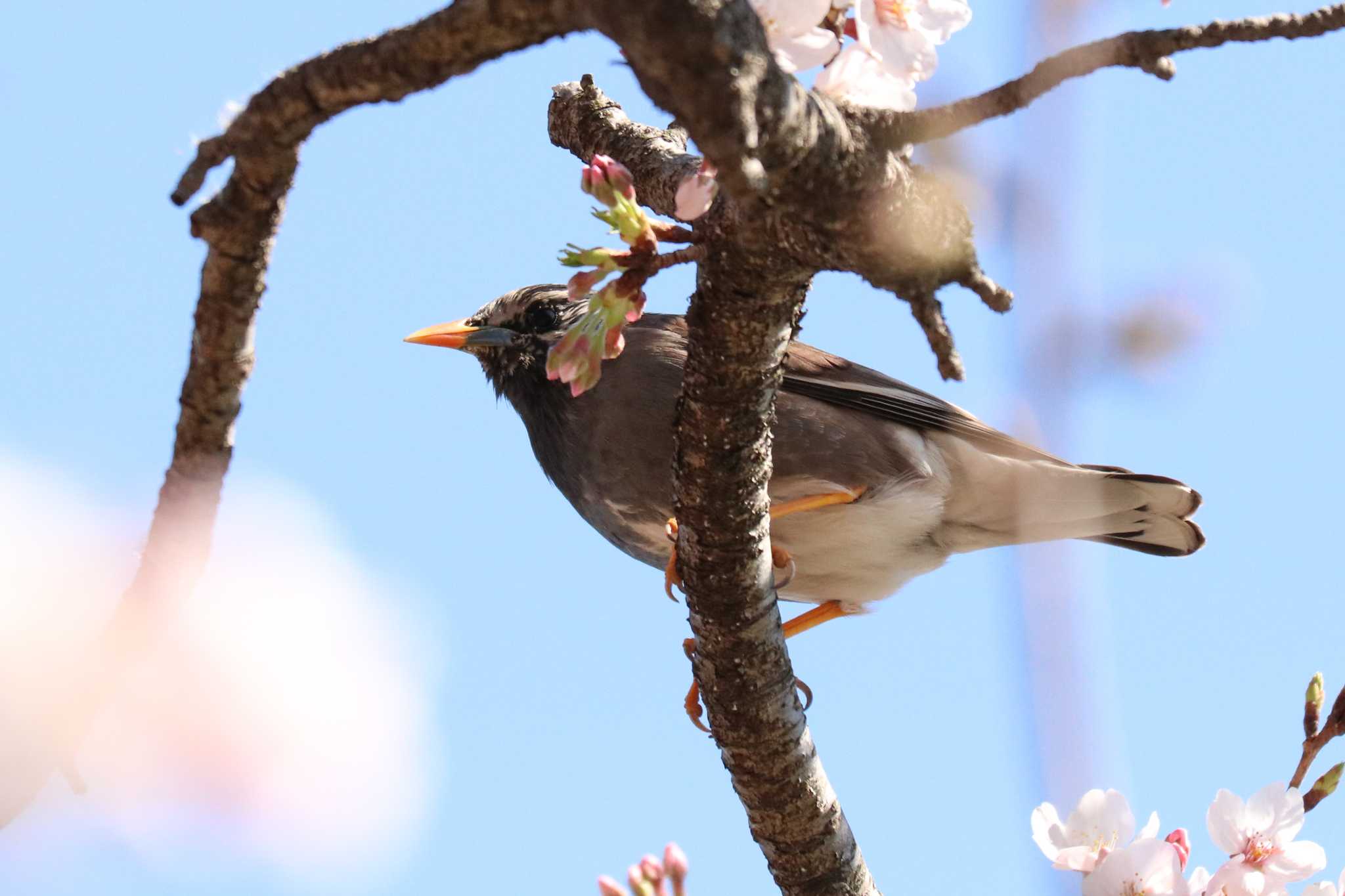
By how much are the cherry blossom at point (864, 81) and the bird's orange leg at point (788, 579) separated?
1346 millimetres

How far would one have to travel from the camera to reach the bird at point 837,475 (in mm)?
4191

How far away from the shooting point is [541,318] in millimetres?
4961

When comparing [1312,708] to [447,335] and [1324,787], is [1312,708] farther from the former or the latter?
[447,335]

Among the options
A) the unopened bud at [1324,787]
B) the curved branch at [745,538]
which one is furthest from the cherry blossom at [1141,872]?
the curved branch at [745,538]

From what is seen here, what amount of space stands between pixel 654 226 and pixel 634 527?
2232mm

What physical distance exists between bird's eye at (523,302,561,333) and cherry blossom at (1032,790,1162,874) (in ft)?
9.71

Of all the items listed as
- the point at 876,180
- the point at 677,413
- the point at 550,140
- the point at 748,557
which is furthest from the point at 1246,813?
the point at 550,140

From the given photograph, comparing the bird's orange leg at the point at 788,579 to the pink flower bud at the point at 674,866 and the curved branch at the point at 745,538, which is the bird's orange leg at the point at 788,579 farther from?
the pink flower bud at the point at 674,866

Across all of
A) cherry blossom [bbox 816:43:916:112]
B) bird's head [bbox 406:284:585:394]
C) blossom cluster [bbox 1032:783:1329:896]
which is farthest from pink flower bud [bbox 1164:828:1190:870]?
bird's head [bbox 406:284:585:394]

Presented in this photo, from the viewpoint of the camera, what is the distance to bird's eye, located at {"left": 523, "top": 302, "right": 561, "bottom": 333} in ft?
16.2

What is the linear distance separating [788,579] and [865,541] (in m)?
0.52

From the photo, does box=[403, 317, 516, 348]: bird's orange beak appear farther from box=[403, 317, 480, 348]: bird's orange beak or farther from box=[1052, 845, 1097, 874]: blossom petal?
box=[1052, 845, 1097, 874]: blossom petal

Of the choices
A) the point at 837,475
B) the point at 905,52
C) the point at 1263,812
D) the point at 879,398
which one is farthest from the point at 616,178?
the point at 879,398

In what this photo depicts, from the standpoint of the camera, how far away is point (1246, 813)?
98.8 inches
